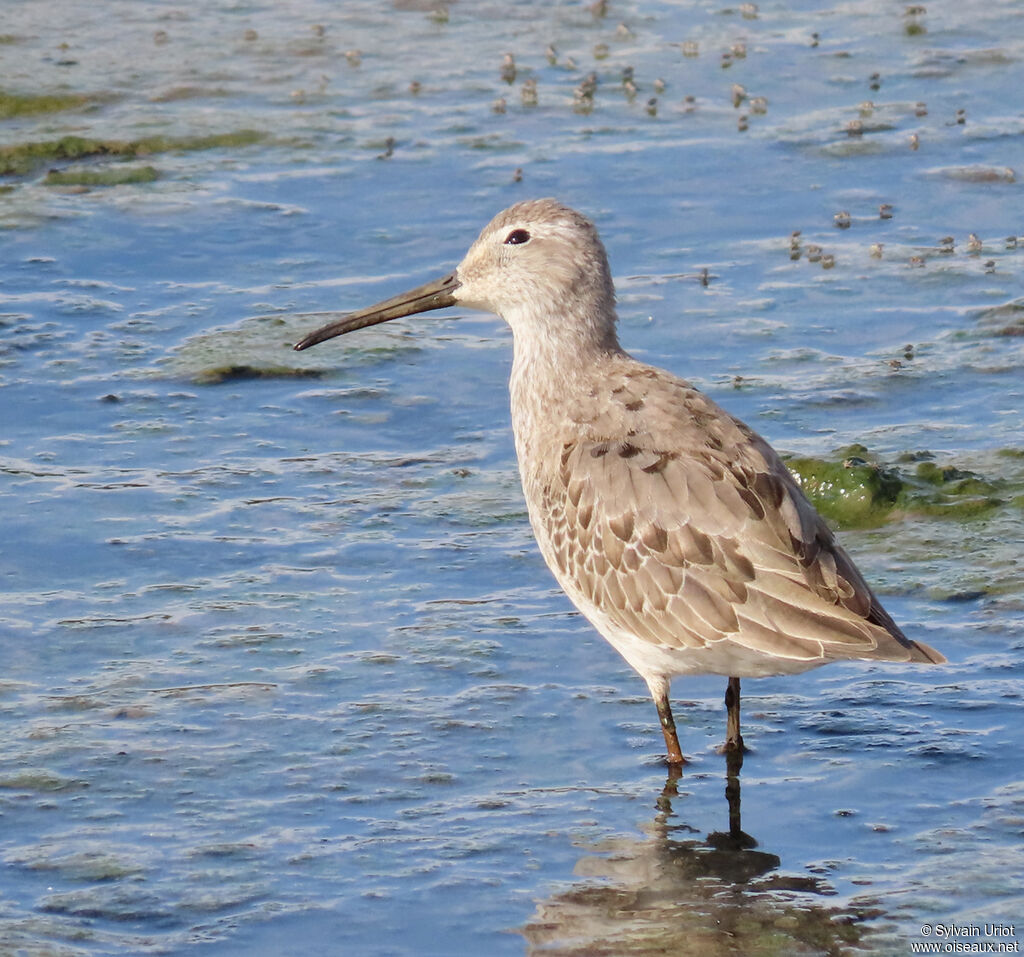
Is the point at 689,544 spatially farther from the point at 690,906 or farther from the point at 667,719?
the point at 690,906

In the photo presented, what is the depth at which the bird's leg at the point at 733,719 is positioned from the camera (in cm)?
709

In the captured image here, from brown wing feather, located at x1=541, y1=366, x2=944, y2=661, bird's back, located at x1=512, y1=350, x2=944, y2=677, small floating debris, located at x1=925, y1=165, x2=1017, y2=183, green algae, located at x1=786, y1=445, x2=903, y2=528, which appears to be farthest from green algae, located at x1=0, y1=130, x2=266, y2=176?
brown wing feather, located at x1=541, y1=366, x2=944, y2=661

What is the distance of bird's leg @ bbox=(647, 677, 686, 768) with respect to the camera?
7.02m

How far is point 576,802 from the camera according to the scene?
6781 mm

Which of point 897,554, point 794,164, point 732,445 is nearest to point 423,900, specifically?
point 732,445

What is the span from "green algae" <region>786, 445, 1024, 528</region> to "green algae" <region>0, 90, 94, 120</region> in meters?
7.51

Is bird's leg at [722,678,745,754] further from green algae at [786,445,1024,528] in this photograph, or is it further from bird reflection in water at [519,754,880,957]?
green algae at [786,445,1024,528]

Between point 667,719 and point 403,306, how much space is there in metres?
2.53

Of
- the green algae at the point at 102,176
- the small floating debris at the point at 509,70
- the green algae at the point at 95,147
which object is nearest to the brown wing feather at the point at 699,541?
the green algae at the point at 102,176

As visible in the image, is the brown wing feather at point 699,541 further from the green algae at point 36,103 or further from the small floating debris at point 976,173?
the green algae at point 36,103

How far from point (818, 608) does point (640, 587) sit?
714mm

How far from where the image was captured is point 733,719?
23.3 feet

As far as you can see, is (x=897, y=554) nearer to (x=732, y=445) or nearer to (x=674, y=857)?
(x=732, y=445)

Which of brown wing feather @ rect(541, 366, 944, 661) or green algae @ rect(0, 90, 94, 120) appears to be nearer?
brown wing feather @ rect(541, 366, 944, 661)
